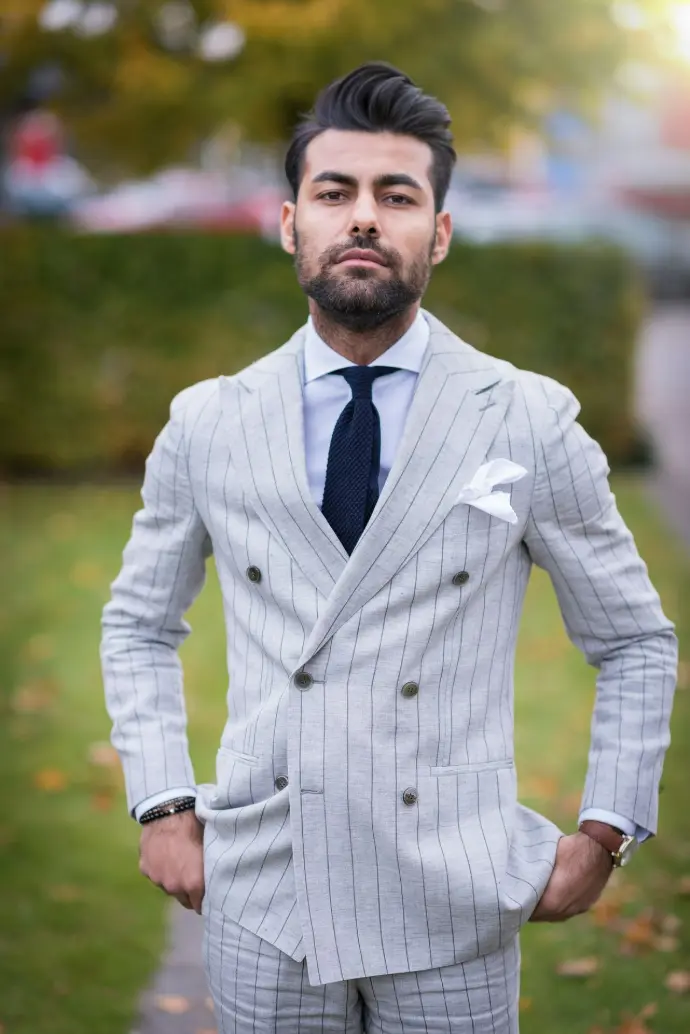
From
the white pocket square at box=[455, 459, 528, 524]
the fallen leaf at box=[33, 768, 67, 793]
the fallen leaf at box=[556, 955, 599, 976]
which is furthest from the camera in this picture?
the fallen leaf at box=[33, 768, 67, 793]

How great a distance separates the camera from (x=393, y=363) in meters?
2.72

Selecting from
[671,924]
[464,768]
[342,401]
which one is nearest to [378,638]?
[464,768]

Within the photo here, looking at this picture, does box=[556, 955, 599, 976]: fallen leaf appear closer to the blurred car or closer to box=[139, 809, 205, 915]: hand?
box=[139, 809, 205, 915]: hand

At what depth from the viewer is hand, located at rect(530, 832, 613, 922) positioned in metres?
2.67

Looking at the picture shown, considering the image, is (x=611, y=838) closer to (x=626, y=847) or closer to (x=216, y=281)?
(x=626, y=847)

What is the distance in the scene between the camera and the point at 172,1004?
4.44m

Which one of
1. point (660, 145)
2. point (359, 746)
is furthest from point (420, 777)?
point (660, 145)

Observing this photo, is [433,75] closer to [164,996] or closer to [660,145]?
[164,996]

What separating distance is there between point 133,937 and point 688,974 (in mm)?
1972

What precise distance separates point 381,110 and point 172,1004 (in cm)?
304

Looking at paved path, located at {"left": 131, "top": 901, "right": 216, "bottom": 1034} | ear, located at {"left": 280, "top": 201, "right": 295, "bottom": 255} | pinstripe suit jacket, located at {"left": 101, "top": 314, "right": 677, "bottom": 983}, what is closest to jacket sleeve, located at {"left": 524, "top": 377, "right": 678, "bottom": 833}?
pinstripe suit jacket, located at {"left": 101, "top": 314, "right": 677, "bottom": 983}

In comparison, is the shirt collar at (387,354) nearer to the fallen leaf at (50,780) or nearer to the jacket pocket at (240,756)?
the jacket pocket at (240,756)

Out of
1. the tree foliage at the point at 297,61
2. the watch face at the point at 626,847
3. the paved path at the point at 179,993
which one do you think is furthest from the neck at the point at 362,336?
the tree foliage at the point at 297,61

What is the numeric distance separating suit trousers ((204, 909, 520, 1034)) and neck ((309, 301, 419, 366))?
1146 mm
